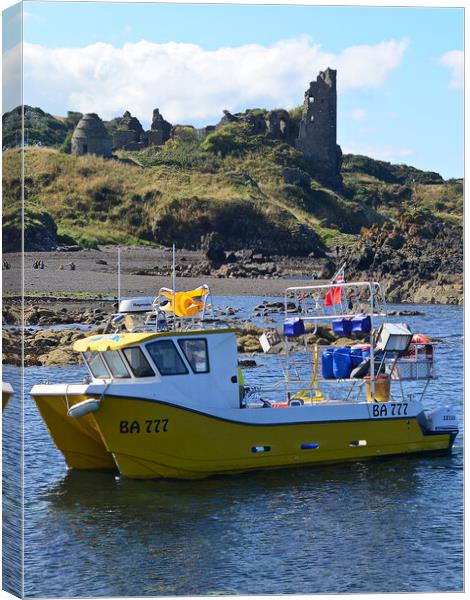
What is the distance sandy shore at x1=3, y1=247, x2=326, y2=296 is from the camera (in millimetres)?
70812

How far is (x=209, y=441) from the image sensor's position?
24359mm

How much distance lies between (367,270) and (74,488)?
68.9 meters

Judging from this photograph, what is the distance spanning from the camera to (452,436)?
27750 mm

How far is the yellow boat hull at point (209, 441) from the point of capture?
2375 cm

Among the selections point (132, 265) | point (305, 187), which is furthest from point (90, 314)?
point (305, 187)

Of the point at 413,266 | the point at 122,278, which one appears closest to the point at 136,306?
the point at 122,278

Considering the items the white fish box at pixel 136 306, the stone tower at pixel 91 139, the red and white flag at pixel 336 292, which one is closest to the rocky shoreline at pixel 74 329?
the red and white flag at pixel 336 292

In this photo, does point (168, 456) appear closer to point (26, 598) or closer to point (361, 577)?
point (361, 577)

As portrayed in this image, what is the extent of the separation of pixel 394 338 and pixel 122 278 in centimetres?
5219

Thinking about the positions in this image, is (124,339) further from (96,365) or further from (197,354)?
(197,354)

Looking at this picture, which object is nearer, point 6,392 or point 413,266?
point 6,392

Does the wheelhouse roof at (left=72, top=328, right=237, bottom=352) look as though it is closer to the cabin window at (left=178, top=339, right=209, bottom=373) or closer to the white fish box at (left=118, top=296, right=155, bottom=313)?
the cabin window at (left=178, top=339, right=209, bottom=373)

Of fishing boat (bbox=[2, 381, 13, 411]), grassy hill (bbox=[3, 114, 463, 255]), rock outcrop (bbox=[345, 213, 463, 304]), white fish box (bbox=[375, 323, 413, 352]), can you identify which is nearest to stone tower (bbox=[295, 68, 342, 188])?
grassy hill (bbox=[3, 114, 463, 255])

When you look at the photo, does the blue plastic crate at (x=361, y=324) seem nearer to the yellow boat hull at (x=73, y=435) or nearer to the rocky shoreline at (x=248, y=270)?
the yellow boat hull at (x=73, y=435)
